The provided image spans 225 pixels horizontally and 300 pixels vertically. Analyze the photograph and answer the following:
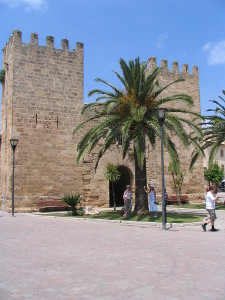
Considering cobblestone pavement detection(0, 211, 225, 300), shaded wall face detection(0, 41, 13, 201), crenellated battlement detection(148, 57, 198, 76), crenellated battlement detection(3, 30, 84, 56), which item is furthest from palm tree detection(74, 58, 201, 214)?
crenellated battlement detection(148, 57, 198, 76)

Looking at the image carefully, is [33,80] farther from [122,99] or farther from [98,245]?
[98,245]

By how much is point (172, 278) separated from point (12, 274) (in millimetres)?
2448

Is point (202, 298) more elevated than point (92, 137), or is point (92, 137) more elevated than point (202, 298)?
point (92, 137)

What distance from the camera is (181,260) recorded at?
6.30m

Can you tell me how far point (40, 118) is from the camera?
63.8ft

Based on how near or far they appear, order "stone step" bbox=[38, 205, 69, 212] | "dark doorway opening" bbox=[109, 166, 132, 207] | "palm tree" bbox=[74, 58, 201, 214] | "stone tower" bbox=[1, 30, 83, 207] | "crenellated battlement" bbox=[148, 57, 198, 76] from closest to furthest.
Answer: "palm tree" bbox=[74, 58, 201, 214]
"stone step" bbox=[38, 205, 69, 212]
"stone tower" bbox=[1, 30, 83, 207]
"dark doorway opening" bbox=[109, 166, 132, 207]
"crenellated battlement" bbox=[148, 57, 198, 76]

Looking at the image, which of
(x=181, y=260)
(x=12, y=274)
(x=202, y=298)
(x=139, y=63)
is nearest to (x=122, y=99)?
(x=139, y=63)

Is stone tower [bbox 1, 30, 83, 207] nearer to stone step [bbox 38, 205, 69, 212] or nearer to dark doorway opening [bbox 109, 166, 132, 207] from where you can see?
stone step [bbox 38, 205, 69, 212]

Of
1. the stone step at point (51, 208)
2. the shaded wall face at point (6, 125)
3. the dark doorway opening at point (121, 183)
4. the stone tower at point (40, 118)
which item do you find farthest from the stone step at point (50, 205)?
the dark doorway opening at point (121, 183)

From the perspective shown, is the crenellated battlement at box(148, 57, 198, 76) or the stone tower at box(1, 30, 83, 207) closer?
the stone tower at box(1, 30, 83, 207)

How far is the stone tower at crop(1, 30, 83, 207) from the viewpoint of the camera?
1870cm

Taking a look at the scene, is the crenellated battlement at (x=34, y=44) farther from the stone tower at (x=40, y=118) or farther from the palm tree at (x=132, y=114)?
the palm tree at (x=132, y=114)

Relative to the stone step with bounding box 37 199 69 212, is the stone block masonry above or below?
above

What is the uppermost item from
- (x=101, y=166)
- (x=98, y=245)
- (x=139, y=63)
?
(x=139, y=63)
